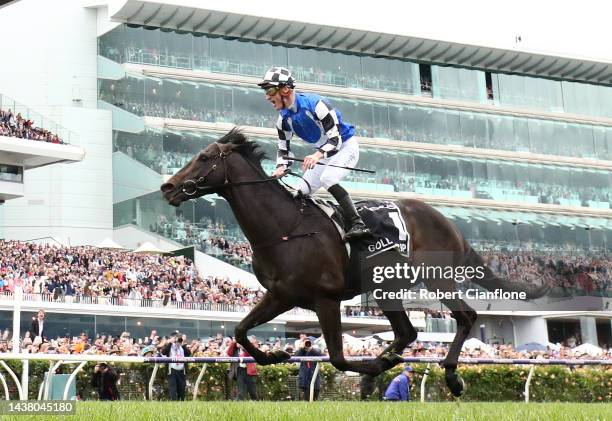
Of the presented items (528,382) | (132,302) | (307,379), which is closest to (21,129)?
(132,302)

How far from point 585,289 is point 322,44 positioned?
59.7 ft

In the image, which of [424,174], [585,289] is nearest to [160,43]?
[424,174]

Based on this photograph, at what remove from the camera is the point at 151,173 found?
143ft

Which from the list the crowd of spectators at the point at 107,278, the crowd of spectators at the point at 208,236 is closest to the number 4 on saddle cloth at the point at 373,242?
the crowd of spectators at the point at 107,278

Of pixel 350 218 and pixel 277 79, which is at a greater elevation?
pixel 277 79

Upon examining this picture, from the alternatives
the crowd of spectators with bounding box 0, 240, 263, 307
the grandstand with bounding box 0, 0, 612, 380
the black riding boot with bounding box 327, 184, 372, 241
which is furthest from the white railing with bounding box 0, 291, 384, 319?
the black riding boot with bounding box 327, 184, 372, 241

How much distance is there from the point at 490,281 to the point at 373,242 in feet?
5.10

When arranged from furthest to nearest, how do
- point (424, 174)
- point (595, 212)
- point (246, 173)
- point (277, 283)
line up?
point (595, 212) < point (424, 174) < point (246, 173) < point (277, 283)

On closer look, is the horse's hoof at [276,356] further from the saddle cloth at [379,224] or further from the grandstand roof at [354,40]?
the grandstand roof at [354,40]

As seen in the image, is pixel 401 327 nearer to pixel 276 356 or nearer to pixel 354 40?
pixel 276 356

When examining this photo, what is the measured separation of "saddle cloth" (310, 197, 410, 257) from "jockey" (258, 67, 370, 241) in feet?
0.28

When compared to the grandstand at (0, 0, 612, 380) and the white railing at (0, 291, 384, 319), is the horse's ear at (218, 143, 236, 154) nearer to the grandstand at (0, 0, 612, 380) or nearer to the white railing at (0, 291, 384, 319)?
the white railing at (0, 291, 384, 319)

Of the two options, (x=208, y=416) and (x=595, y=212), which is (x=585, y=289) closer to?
(x=595, y=212)

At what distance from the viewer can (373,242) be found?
733 centimetres
